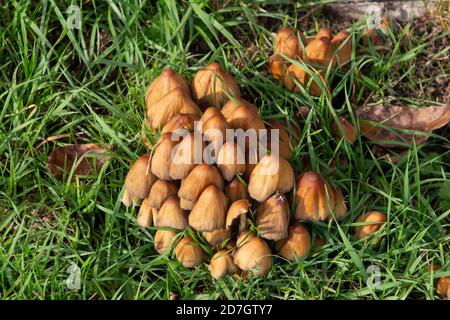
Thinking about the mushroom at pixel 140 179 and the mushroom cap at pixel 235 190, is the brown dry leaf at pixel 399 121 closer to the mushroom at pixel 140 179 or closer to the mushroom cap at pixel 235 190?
the mushroom cap at pixel 235 190

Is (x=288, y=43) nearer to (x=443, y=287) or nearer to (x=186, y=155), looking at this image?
(x=186, y=155)

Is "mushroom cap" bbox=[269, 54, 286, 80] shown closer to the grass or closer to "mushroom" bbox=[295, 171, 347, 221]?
the grass

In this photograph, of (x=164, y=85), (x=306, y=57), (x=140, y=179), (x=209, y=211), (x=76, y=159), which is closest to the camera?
(x=209, y=211)

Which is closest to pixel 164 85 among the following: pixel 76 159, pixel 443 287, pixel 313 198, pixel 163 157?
pixel 163 157

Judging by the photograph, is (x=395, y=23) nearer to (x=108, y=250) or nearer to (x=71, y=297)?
(x=108, y=250)

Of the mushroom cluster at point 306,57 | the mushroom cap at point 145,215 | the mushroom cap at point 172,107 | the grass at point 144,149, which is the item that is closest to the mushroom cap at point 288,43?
the mushroom cluster at point 306,57

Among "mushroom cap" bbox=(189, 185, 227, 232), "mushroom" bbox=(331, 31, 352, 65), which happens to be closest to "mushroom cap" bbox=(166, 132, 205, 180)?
"mushroom cap" bbox=(189, 185, 227, 232)
